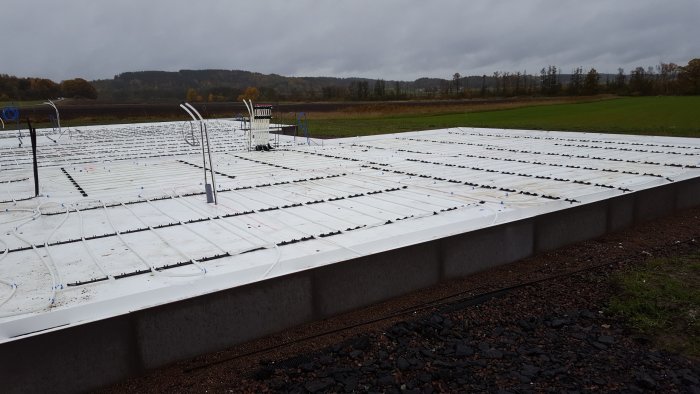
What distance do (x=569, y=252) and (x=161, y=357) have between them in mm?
3913

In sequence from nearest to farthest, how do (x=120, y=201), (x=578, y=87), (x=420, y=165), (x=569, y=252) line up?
1. (x=569, y=252)
2. (x=120, y=201)
3. (x=420, y=165)
4. (x=578, y=87)

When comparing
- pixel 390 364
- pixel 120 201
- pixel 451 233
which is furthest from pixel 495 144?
pixel 390 364

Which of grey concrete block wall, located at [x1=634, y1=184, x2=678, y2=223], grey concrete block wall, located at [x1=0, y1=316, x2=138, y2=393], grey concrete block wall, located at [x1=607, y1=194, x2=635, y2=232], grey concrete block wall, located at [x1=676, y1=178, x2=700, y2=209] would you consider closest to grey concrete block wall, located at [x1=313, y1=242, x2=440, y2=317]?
grey concrete block wall, located at [x1=0, y1=316, x2=138, y2=393]

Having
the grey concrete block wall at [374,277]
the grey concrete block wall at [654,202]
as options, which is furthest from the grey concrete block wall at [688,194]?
the grey concrete block wall at [374,277]

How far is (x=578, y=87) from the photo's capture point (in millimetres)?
45812

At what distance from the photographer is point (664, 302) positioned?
370cm

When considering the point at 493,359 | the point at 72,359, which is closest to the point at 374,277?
the point at 493,359

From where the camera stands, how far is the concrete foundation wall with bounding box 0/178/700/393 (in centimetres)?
270

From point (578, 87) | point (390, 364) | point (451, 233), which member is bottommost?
point (390, 364)

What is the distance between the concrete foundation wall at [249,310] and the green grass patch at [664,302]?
37.1 inches

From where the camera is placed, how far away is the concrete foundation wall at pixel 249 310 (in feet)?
8.85

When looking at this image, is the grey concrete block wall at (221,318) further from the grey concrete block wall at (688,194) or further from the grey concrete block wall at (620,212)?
the grey concrete block wall at (688,194)

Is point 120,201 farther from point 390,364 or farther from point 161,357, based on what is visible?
point 390,364

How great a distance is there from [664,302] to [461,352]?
1.77 m
